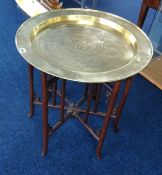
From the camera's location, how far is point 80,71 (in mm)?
1069

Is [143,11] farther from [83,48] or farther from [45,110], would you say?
[45,110]

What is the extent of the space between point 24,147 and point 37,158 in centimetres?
11

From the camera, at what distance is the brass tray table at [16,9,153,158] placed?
106cm

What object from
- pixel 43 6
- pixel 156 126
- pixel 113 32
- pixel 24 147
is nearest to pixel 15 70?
pixel 43 6

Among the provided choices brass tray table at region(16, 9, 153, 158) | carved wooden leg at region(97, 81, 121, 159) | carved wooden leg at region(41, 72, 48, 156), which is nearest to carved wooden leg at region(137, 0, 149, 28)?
brass tray table at region(16, 9, 153, 158)

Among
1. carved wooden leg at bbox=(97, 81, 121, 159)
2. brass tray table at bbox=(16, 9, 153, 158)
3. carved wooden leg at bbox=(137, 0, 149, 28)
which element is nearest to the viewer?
brass tray table at bbox=(16, 9, 153, 158)

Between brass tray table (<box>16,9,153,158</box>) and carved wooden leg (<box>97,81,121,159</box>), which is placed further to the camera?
carved wooden leg (<box>97,81,121,159</box>)

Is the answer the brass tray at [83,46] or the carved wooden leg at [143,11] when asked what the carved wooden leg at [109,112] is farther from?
the carved wooden leg at [143,11]

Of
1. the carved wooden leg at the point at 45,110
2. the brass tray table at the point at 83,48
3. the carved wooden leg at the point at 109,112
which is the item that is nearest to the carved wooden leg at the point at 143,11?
the brass tray table at the point at 83,48

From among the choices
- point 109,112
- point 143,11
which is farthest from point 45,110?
point 143,11

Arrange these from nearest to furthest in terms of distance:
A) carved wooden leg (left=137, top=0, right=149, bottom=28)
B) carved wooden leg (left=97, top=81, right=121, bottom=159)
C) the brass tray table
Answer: the brass tray table < carved wooden leg (left=97, top=81, right=121, bottom=159) < carved wooden leg (left=137, top=0, right=149, bottom=28)

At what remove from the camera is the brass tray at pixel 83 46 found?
1066mm

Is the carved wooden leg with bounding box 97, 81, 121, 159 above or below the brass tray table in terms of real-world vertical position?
below

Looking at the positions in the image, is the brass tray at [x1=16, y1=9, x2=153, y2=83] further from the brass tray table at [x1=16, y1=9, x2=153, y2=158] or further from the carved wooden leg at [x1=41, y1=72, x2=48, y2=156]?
the carved wooden leg at [x1=41, y1=72, x2=48, y2=156]
